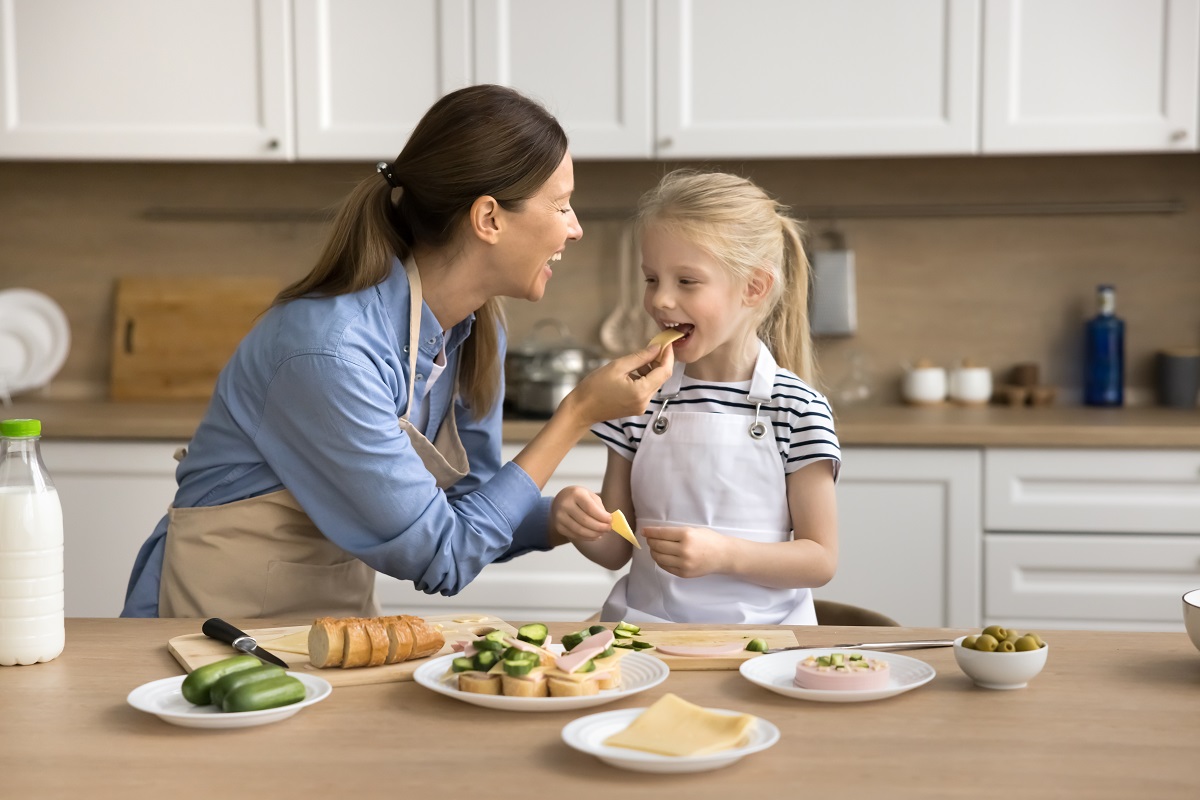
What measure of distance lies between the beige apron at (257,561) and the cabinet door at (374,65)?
4.63ft

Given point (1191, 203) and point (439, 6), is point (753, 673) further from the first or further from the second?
point (1191, 203)

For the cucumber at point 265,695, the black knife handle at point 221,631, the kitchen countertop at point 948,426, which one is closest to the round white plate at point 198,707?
the cucumber at point 265,695

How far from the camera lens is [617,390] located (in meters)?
1.63

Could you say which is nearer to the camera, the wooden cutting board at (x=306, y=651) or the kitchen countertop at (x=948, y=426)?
the wooden cutting board at (x=306, y=651)

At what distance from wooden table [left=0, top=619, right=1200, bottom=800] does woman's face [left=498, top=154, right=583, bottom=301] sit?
27.3 inches

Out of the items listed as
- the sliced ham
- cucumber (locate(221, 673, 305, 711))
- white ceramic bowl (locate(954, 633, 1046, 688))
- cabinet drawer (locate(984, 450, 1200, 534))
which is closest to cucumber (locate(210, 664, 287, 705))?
cucumber (locate(221, 673, 305, 711))

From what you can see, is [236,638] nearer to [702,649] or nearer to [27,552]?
[27,552]

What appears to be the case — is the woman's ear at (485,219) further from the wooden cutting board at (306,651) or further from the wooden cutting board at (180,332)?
the wooden cutting board at (180,332)

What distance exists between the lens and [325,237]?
1.68 meters

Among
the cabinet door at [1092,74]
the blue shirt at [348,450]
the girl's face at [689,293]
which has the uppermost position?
the cabinet door at [1092,74]

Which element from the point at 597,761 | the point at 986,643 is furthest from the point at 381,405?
the point at 986,643

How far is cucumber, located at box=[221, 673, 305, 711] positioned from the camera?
3.42 feet

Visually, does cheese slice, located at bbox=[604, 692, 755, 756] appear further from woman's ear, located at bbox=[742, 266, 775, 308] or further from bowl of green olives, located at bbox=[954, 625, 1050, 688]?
woman's ear, located at bbox=[742, 266, 775, 308]

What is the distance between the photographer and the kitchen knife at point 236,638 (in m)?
1.22
